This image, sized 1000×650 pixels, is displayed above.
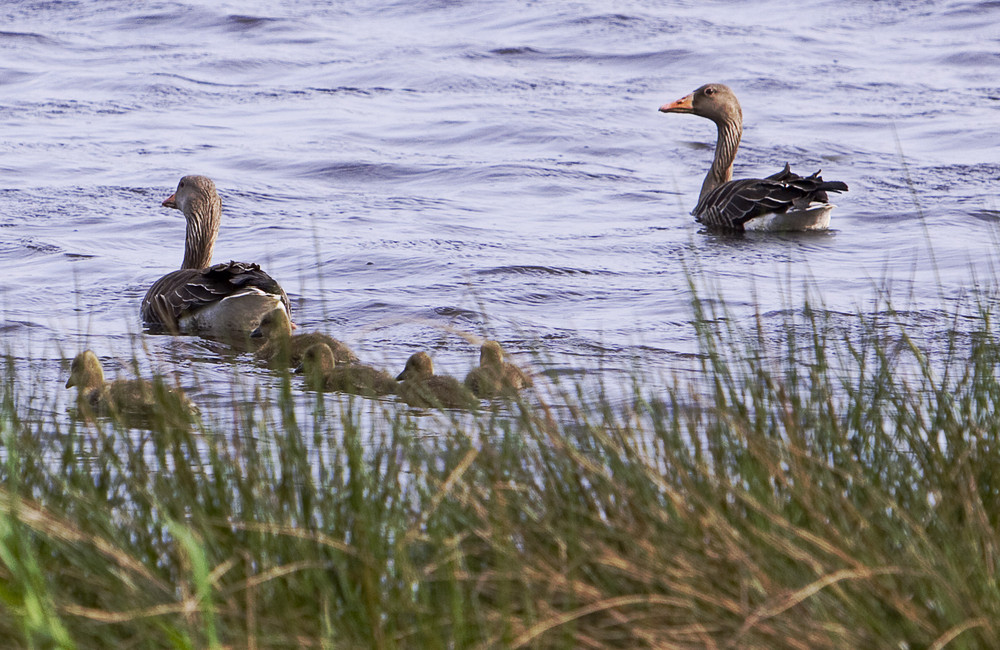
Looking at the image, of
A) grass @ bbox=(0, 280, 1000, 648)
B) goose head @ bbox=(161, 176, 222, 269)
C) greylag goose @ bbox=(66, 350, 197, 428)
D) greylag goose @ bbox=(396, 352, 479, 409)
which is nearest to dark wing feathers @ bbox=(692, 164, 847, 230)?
goose head @ bbox=(161, 176, 222, 269)

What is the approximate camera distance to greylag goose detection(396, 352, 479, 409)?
5.76 m

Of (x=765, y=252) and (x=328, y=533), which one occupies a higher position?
(x=328, y=533)

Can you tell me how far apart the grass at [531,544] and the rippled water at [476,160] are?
0.85 m

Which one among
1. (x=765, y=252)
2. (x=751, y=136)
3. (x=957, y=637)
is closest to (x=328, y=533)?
(x=957, y=637)

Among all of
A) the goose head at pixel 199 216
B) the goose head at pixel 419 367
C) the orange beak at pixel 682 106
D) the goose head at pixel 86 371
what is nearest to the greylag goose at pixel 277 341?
the goose head at pixel 419 367

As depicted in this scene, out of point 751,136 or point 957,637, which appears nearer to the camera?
point 957,637

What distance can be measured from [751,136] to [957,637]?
624 inches

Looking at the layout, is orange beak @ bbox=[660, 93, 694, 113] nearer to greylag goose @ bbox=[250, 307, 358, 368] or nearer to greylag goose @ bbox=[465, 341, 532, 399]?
greylag goose @ bbox=[250, 307, 358, 368]

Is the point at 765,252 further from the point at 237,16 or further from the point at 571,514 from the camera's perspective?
the point at 237,16

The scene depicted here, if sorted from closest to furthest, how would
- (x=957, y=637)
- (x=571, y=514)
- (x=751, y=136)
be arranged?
(x=957, y=637) → (x=571, y=514) → (x=751, y=136)

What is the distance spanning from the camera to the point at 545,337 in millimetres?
8805

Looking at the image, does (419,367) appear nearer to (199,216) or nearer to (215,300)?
(215,300)

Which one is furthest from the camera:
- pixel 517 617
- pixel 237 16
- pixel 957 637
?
pixel 237 16

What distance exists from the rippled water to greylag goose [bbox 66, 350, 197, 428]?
230mm
